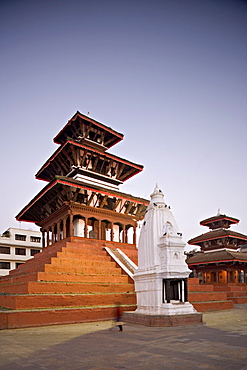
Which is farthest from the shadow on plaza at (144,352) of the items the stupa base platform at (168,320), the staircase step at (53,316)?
the staircase step at (53,316)

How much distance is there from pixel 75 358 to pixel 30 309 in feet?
19.2

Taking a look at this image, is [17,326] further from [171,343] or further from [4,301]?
[171,343]

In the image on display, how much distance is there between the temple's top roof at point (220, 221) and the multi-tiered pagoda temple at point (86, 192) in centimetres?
1282

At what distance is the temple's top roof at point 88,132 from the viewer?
26.9 meters

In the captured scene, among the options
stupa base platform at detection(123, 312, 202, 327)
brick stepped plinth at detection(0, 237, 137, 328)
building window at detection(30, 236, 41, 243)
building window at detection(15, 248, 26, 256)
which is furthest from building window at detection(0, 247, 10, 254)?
stupa base platform at detection(123, 312, 202, 327)

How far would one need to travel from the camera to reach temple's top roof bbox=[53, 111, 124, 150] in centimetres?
2686

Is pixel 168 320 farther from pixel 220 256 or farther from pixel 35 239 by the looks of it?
pixel 35 239

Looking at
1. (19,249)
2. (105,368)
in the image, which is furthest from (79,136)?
(19,249)

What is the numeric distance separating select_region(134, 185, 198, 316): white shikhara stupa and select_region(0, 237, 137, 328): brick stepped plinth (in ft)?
6.46

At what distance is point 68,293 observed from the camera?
527 inches

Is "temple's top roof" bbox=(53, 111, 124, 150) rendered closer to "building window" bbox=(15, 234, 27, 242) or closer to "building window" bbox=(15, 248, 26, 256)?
"building window" bbox=(15, 234, 27, 242)

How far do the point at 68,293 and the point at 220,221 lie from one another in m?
26.8

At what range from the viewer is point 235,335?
881cm

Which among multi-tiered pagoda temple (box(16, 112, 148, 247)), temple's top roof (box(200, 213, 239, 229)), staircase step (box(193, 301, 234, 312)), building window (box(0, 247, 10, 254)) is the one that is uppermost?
multi-tiered pagoda temple (box(16, 112, 148, 247))
